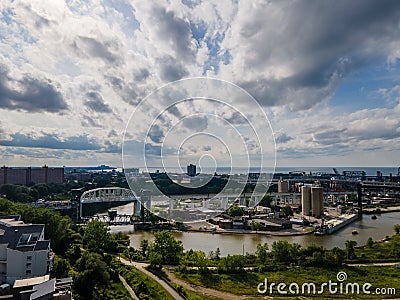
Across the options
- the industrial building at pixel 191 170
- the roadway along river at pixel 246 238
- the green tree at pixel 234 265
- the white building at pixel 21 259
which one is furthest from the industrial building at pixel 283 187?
the industrial building at pixel 191 170

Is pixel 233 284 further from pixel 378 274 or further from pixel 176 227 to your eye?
pixel 176 227

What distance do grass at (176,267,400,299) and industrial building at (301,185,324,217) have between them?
5.72 metres

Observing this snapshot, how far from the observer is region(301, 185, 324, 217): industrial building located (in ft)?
→ 31.9

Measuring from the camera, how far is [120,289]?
10.6ft

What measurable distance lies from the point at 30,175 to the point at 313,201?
12933 mm

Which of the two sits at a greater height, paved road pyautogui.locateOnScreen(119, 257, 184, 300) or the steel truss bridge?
the steel truss bridge

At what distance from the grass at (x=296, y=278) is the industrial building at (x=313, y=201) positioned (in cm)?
572

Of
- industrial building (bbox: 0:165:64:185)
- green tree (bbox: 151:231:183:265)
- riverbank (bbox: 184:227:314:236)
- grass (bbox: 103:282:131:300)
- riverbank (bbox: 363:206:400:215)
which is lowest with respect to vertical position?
riverbank (bbox: 184:227:314:236)

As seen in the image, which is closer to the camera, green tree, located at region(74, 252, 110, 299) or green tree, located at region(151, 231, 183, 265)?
green tree, located at region(74, 252, 110, 299)

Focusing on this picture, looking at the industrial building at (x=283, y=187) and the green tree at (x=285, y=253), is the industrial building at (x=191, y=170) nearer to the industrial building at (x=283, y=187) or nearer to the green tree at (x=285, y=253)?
the green tree at (x=285, y=253)

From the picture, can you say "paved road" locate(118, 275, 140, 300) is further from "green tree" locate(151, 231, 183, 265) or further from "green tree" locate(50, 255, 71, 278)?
"green tree" locate(151, 231, 183, 265)

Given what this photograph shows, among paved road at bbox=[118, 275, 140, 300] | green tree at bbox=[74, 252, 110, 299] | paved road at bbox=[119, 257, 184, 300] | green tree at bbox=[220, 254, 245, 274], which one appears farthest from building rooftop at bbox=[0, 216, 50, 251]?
green tree at bbox=[220, 254, 245, 274]

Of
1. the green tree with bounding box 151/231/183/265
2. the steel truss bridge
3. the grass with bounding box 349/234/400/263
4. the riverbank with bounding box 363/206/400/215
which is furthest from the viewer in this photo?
the riverbank with bounding box 363/206/400/215

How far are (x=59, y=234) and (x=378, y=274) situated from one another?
4.39m
